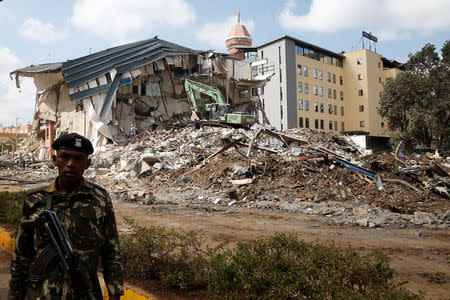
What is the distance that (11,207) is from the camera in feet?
22.0

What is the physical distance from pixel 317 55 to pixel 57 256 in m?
51.0

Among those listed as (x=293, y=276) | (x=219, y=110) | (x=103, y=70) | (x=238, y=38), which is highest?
(x=238, y=38)

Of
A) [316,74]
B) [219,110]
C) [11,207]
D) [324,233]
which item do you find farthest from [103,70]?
[316,74]

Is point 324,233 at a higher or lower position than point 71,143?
lower

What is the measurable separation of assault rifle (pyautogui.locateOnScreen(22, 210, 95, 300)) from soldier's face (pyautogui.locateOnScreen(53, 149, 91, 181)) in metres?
0.25

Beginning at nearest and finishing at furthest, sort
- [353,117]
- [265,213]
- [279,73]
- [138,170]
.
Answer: [265,213] → [138,170] → [279,73] → [353,117]

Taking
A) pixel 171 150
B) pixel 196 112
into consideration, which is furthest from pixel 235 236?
pixel 196 112

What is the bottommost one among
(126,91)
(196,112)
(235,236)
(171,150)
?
(235,236)

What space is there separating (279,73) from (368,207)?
35465mm

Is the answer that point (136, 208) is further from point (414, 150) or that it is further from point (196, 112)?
point (414, 150)

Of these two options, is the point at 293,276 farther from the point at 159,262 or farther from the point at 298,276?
the point at 159,262

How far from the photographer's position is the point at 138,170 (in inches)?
647

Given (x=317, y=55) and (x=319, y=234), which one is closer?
(x=319, y=234)

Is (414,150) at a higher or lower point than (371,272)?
higher
